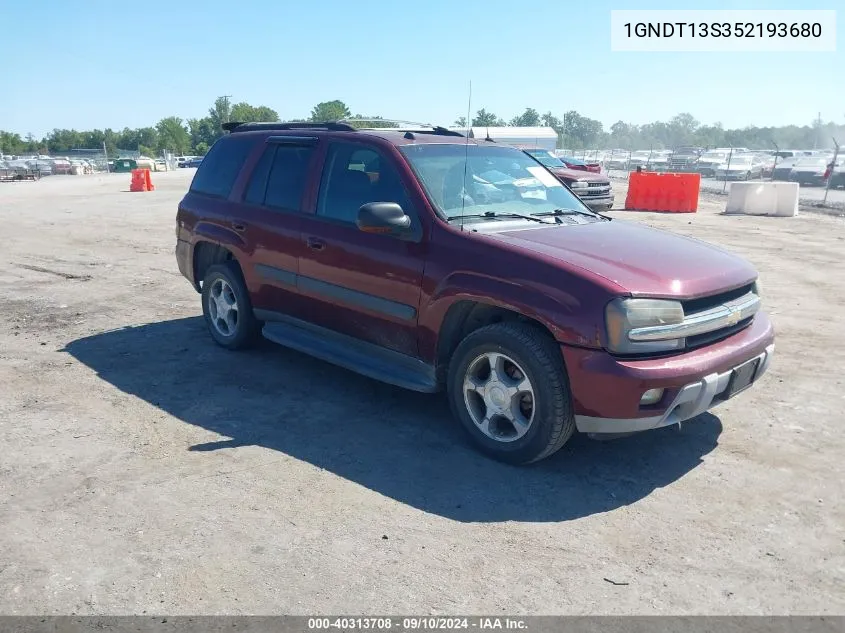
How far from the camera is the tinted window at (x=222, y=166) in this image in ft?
20.3

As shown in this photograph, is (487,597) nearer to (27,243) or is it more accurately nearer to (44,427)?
(44,427)

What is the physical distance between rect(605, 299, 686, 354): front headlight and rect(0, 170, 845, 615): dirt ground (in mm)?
829

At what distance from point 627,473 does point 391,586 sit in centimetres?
173

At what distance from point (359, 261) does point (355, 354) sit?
0.66 meters

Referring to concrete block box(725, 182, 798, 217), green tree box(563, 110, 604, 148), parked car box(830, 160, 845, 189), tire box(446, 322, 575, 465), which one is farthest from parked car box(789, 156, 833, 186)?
tire box(446, 322, 575, 465)

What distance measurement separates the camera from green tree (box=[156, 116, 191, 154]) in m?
112

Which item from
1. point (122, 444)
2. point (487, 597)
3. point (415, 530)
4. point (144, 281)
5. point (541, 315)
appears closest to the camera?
point (487, 597)

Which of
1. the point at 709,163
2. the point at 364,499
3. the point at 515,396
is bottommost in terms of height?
the point at 364,499

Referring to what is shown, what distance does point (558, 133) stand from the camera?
48.0 meters

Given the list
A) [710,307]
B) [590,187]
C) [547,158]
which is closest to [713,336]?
[710,307]

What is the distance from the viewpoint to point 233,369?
5910 millimetres

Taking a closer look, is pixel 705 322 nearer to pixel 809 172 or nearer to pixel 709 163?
pixel 809 172

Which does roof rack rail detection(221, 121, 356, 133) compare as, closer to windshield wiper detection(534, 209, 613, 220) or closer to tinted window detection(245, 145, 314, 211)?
tinted window detection(245, 145, 314, 211)

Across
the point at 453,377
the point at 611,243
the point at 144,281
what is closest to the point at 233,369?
the point at 453,377
